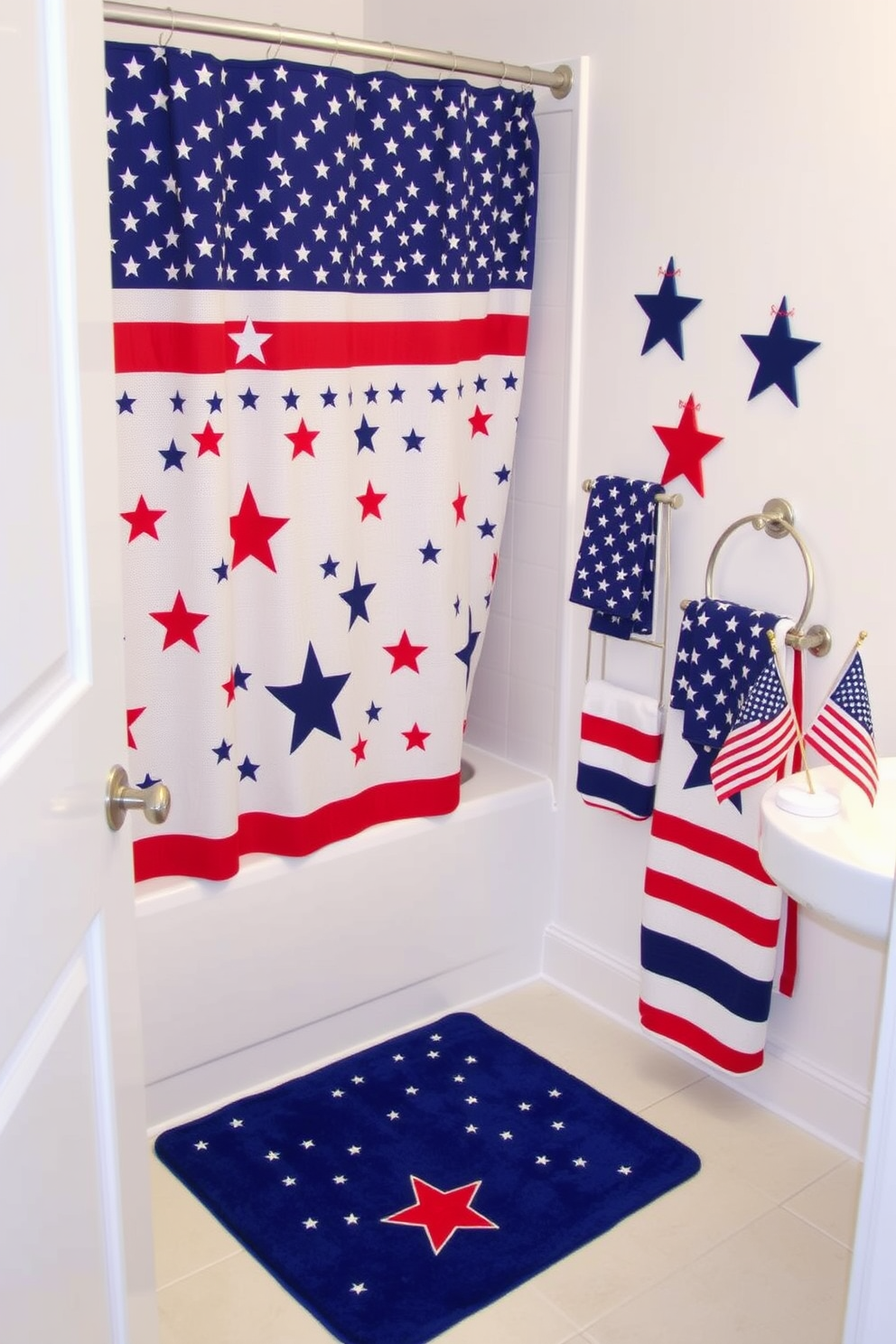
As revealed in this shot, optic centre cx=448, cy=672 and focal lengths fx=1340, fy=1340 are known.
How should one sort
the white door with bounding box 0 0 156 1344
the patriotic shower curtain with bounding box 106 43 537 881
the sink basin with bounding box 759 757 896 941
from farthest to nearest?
the patriotic shower curtain with bounding box 106 43 537 881
the sink basin with bounding box 759 757 896 941
the white door with bounding box 0 0 156 1344

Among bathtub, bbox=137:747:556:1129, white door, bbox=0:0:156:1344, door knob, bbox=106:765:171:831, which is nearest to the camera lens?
white door, bbox=0:0:156:1344

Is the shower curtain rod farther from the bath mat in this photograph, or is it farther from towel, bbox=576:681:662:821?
the bath mat

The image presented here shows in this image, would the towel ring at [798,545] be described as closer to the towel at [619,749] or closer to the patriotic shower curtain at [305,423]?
the towel at [619,749]

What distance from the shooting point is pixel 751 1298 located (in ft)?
6.64

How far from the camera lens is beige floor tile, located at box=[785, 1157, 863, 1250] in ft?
7.14

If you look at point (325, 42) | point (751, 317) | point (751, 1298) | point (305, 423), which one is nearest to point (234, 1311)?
point (751, 1298)

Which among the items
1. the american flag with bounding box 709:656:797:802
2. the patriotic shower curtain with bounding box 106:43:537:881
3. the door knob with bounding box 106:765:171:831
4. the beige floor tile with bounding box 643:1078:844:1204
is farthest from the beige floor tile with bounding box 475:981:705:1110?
the door knob with bounding box 106:765:171:831

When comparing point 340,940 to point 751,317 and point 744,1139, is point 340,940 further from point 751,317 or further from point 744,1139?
point 751,317

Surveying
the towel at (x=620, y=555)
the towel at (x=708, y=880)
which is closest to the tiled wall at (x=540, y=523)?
the towel at (x=620, y=555)

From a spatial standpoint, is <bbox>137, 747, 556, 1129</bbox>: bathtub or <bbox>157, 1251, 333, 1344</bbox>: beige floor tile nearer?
<bbox>157, 1251, 333, 1344</bbox>: beige floor tile

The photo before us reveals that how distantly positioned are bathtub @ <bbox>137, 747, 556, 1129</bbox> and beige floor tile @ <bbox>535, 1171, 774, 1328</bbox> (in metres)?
0.68

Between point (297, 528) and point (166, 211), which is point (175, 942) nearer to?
point (297, 528)

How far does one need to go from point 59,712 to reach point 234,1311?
4.09 ft

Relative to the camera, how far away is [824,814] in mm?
1842
